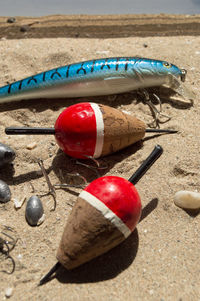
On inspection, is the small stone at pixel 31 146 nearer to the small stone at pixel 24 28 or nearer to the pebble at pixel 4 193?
the pebble at pixel 4 193

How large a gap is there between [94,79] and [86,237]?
1130 mm

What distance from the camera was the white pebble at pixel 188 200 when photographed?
1.49 metres

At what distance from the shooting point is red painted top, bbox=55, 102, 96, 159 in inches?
61.4

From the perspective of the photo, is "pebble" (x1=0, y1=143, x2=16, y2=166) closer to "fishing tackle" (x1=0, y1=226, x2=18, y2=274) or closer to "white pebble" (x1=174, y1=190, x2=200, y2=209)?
"fishing tackle" (x1=0, y1=226, x2=18, y2=274)

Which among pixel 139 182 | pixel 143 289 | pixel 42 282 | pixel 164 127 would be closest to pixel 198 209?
pixel 139 182

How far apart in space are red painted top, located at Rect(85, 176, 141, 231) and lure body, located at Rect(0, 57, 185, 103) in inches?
36.4

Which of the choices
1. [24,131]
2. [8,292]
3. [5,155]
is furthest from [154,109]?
[8,292]

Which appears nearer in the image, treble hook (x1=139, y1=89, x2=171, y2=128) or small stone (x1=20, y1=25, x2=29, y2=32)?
treble hook (x1=139, y1=89, x2=171, y2=128)

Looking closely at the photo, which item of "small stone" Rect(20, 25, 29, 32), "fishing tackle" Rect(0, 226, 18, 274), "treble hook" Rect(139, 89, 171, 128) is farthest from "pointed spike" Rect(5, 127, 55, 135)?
"small stone" Rect(20, 25, 29, 32)

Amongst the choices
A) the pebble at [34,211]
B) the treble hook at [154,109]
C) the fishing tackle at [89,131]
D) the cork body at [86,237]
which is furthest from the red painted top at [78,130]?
the treble hook at [154,109]

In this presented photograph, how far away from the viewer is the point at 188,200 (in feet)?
4.91

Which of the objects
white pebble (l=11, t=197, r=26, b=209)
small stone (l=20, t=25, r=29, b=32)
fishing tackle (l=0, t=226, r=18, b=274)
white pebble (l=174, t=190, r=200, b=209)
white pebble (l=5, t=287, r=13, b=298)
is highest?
small stone (l=20, t=25, r=29, b=32)

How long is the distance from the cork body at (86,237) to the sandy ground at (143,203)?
9 cm

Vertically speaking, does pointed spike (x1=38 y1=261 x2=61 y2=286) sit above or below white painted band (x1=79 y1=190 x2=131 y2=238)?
below
